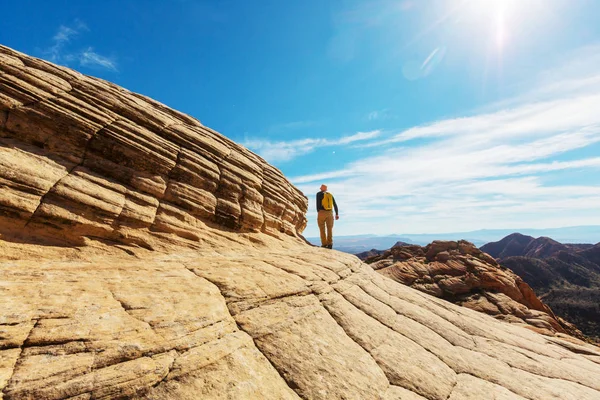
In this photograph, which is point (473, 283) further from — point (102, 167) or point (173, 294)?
point (102, 167)

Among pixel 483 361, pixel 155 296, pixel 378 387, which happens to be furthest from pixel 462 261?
pixel 155 296

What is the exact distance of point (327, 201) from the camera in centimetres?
2403

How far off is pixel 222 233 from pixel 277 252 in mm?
3734

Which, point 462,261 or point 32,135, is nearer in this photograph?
point 32,135

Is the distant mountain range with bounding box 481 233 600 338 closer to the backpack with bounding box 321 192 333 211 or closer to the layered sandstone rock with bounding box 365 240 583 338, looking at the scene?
the layered sandstone rock with bounding box 365 240 583 338

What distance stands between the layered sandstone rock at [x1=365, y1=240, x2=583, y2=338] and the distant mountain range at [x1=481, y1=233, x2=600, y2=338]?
45.0m

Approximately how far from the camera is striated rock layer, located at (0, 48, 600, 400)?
715 cm

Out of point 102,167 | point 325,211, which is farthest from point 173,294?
point 325,211

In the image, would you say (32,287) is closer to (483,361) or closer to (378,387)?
(378,387)

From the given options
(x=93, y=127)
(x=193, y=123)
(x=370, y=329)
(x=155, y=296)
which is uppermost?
(x=193, y=123)

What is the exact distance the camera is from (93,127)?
14492 millimetres

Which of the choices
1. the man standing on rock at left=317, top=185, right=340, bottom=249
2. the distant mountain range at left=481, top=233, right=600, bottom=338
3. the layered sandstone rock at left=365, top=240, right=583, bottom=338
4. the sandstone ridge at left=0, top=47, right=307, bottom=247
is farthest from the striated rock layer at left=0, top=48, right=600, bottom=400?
the distant mountain range at left=481, top=233, right=600, bottom=338

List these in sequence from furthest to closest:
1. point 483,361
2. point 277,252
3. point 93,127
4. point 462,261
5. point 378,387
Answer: point 462,261, point 277,252, point 93,127, point 483,361, point 378,387

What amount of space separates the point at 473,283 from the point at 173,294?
135 feet
